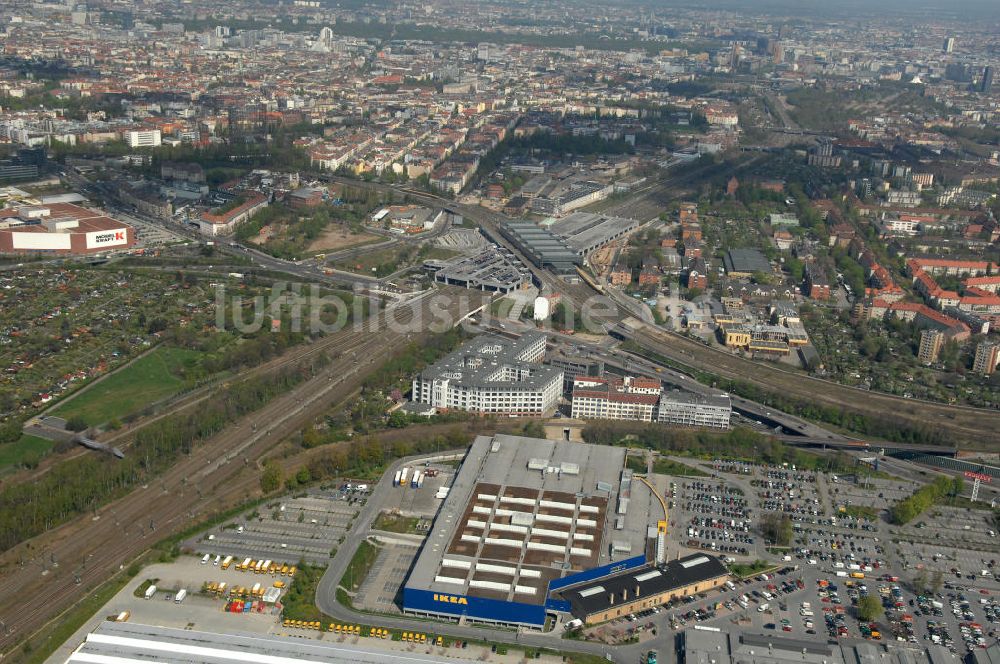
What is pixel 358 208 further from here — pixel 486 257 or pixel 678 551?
pixel 678 551

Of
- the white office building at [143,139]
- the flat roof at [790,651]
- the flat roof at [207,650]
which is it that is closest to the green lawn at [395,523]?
the flat roof at [207,650]

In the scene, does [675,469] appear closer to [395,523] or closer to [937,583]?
[937,583]

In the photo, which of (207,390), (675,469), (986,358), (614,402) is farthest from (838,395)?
(207,390)

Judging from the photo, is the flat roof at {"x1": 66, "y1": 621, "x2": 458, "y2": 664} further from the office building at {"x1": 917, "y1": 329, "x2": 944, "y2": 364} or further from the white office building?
the white office building

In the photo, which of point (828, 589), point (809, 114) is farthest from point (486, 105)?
point (828, 589)

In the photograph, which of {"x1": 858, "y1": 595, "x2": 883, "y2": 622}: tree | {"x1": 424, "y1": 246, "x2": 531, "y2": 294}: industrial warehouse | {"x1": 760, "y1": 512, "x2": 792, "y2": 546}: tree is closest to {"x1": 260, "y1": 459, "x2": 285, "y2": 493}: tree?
{"x1": 760, "y1": 512, "x2": 792, "y2": 546}: tree
